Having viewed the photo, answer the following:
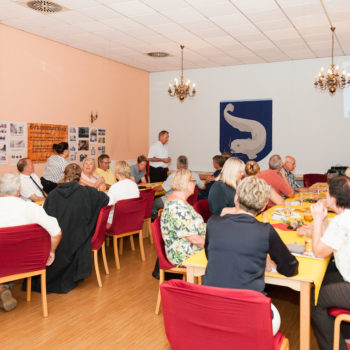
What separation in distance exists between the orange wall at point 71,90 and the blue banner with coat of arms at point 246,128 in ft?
7.03

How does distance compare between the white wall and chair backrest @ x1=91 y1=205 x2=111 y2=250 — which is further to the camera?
the white wall

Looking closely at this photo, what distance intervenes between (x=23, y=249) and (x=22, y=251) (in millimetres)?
19

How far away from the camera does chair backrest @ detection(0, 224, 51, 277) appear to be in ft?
10.4

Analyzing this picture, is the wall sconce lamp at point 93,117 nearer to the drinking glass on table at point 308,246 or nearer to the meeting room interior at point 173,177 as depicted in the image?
the meeting room interior at point 173,177

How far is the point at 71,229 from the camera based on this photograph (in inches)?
163

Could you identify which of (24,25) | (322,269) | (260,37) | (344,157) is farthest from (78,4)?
(344,157)

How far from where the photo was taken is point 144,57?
8461 millimetres

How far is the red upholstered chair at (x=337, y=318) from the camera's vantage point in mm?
2521

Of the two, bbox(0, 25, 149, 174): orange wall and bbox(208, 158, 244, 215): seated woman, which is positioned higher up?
bbox(0, 25, 149, 174): orange wall

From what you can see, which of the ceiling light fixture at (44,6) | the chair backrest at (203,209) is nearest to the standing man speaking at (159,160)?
the ceiling light fixture at (44,6)

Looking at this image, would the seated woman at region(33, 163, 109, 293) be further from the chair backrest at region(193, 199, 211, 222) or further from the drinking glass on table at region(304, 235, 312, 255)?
the drinking glass on table at region(304, 235, 312, 255)

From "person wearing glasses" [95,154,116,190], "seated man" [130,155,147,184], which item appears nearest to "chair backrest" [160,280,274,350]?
"person wearing glasses" [95,154,116,190]

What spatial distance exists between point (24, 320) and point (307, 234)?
2.59m

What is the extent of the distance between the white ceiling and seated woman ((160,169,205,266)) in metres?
2.87
